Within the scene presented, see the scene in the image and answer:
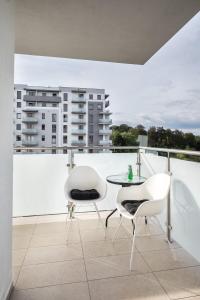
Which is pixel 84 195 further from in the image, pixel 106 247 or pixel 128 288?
pixel 128 288

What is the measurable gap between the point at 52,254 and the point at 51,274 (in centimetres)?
37

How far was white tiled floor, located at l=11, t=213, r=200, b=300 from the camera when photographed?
171 centimetres

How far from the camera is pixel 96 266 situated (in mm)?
2090

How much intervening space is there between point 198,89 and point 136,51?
1153 cm

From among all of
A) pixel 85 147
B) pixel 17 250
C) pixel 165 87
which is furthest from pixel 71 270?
pixel 165 87

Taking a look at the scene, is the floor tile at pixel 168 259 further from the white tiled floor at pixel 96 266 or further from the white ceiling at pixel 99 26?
the white ceiling at pixel 99 26

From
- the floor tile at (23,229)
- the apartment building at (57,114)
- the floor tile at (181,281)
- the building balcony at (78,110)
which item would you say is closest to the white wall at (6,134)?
the floor tile at (23,229)

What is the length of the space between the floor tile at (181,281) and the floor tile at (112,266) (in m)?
0.19

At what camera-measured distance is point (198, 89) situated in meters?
12.8

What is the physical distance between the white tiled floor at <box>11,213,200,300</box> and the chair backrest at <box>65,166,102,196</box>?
0.63 m

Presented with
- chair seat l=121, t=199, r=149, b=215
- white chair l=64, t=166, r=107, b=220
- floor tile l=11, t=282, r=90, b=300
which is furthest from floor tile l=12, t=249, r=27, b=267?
chair seat l=121, t=199, r=149, b=215

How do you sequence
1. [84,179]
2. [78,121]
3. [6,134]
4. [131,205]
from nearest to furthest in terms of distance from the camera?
1. [6,134]
2. [131,205]
3. [84,179]
4. [78,121]

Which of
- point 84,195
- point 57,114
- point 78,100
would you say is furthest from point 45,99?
point 84,195

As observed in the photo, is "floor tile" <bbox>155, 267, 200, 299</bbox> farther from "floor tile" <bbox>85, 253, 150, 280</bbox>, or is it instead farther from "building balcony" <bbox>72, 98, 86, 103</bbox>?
"building balcony" <bbox>72, 98, 86, 103</bbox>
